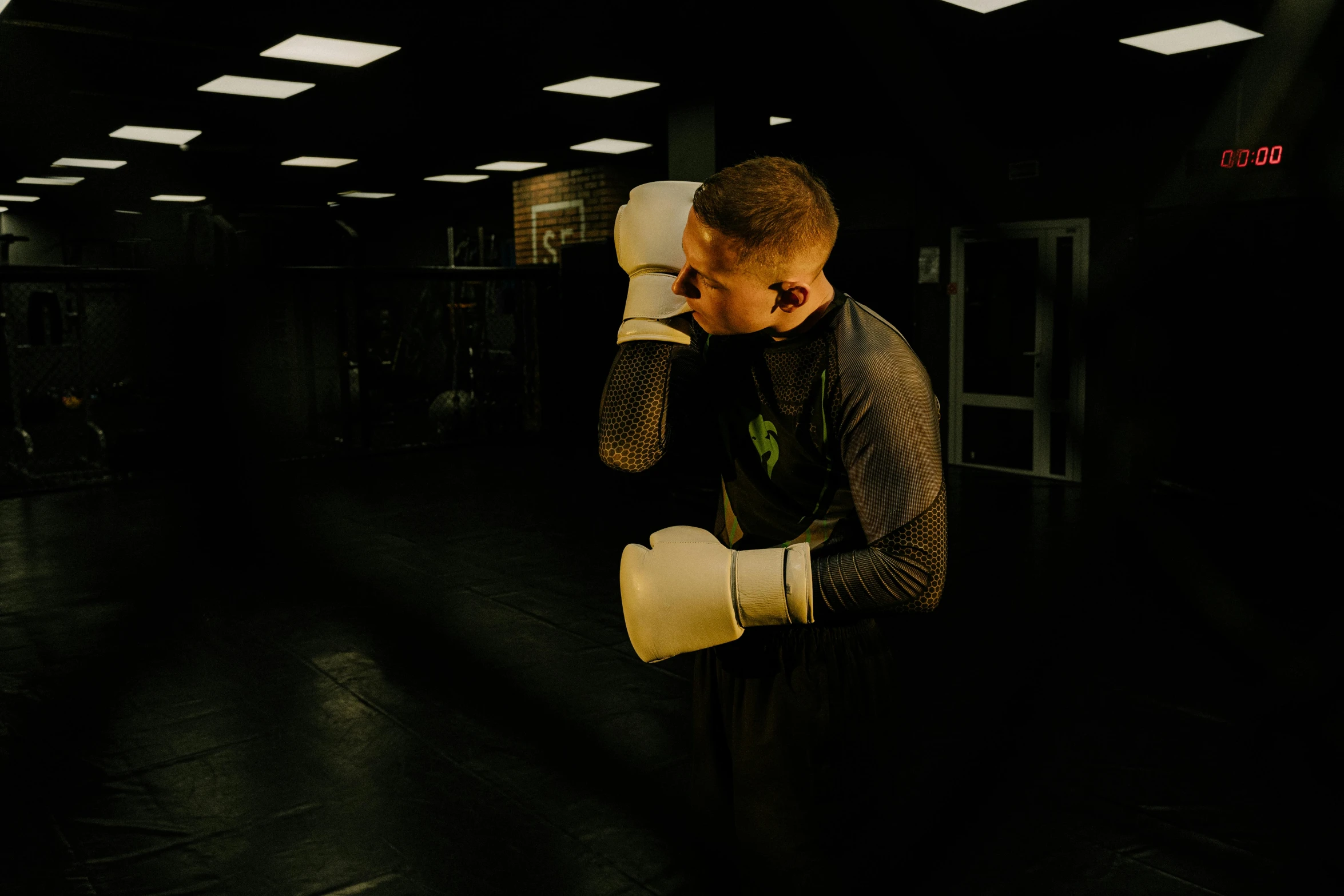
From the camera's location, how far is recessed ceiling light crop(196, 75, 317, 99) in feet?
22.2

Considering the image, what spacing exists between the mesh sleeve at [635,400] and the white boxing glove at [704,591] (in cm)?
15

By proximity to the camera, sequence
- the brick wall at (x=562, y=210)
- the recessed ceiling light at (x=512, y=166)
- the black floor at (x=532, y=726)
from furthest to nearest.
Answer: the recessed ceiling light at (x=512, y=166)
the brick wall at (x=562, y=210)
the black floor at (x=532, y=726)

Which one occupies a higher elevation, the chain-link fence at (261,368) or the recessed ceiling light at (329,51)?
the recessed ceiling light at (329,51)

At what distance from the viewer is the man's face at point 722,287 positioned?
1196 mm

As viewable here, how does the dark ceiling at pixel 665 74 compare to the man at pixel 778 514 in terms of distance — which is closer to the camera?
the man at pixel 778 514

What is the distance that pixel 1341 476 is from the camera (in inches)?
225

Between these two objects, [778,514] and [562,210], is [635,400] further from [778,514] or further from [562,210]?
[562,210]

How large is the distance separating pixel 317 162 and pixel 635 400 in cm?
1043

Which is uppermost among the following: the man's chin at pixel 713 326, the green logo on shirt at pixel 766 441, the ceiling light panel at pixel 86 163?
the ceiling light panel at pixel 86 163

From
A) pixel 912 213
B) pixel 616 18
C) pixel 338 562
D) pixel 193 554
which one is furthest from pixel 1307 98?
pixel 193 554

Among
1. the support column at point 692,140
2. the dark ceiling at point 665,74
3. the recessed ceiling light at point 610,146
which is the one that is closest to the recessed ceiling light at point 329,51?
the dark ceiling at point 665,74

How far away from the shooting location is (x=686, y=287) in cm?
127

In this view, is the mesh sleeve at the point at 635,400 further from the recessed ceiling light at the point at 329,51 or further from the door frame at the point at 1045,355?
the door frame at the point at 1045,355

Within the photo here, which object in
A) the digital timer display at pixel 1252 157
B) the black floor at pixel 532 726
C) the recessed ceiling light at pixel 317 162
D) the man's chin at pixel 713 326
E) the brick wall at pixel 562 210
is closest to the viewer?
the man's chin at pixel 713 326
